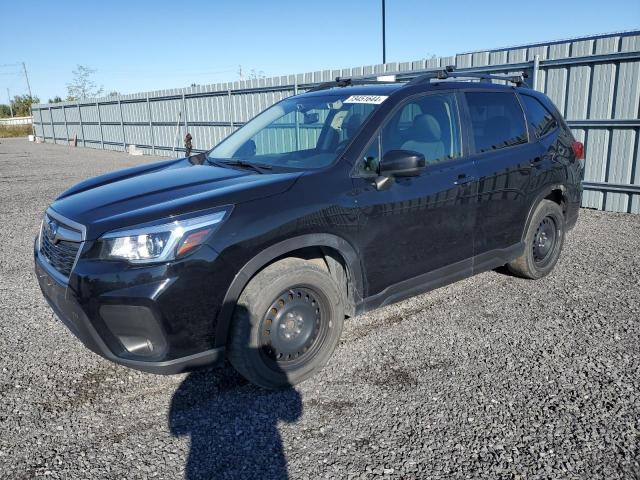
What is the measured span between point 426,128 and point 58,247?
269cm

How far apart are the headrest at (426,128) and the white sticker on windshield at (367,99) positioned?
317 mm

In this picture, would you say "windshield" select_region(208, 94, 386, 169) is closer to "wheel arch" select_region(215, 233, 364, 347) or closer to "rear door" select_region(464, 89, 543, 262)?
"wheel arch" select_region(215, 233, 364, 347)

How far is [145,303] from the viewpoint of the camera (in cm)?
266

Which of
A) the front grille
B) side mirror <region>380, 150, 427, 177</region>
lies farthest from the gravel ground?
side mirror <region>380, 150, 427, 177</region>

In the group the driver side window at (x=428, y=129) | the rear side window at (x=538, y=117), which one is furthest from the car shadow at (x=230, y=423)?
the rear side window at (x=538, y=117)

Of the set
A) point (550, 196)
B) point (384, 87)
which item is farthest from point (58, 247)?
point (550, 196)

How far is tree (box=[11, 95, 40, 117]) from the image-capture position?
87.2 m

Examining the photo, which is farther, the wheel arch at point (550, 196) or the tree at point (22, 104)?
the tree at point (22, 104)

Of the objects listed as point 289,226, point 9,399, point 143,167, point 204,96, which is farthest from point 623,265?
point 204,96

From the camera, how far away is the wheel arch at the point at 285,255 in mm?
2893

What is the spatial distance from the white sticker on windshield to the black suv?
14mm

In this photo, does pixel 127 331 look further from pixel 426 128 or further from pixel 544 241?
pixel 544 241

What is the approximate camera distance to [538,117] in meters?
4.90

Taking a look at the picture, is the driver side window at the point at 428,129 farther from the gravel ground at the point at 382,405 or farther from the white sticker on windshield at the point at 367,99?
the gravel ground at the point at 382,405
